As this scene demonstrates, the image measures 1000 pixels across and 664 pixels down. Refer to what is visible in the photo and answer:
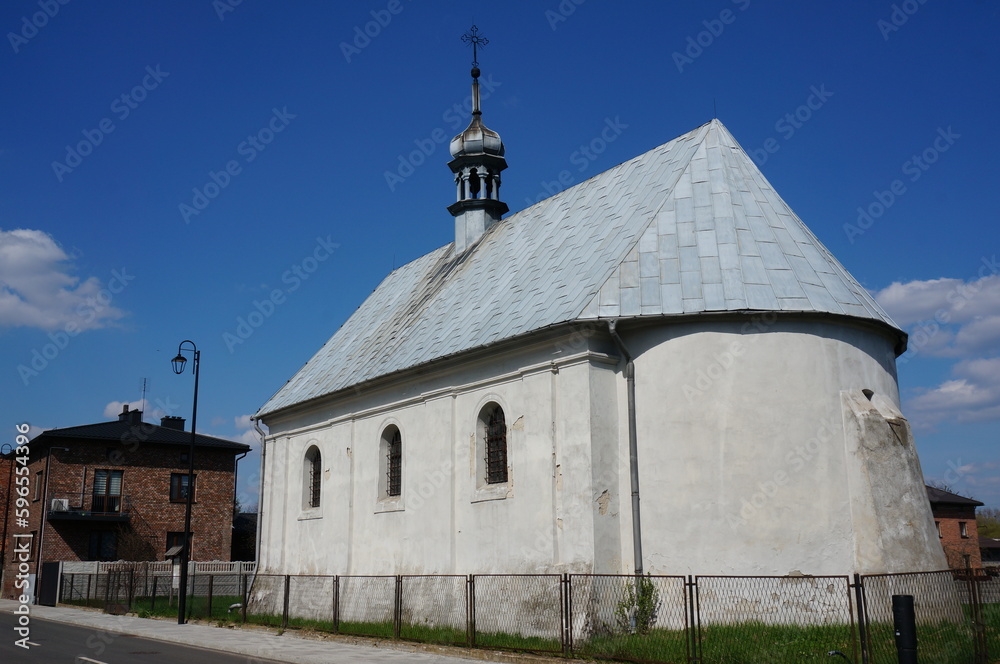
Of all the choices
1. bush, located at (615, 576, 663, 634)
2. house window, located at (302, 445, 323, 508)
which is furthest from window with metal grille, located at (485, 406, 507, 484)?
house window, located at (302, 445, 323, 508)

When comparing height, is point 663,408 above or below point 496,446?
above

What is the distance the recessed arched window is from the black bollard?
9.96 m

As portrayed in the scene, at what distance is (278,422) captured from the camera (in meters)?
28.0

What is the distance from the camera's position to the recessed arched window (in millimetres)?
19141

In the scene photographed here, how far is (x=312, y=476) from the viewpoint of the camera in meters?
26.1

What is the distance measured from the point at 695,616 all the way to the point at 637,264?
6.92 metres

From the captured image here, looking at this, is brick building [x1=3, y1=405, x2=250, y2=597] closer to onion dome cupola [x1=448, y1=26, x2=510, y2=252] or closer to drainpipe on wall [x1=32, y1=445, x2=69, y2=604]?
drainpipe on wall [x1=32, y1=445, x2=69, y2=604]

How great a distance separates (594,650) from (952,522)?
44.9 metres

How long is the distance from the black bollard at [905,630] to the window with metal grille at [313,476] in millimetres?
18323

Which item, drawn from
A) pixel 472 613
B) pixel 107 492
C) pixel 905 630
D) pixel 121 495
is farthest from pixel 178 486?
pixel 905 630

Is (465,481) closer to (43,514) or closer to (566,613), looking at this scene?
(566,613)

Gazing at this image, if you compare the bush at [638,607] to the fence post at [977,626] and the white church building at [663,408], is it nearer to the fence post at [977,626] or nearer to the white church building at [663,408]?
the white church building at [663,408]

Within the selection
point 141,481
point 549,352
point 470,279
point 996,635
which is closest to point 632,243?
point 549,352

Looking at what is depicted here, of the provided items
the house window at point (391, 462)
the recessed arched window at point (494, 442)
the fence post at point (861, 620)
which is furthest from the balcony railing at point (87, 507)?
the fence post at point (861, 620)
